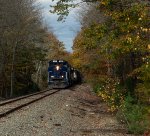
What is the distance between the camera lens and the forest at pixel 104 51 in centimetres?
1894

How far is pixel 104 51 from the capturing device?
24281 millimetres

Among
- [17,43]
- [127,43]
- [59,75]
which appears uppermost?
[17,43]

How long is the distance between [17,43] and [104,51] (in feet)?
95.0

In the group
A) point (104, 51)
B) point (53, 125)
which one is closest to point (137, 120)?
point (53, 125)

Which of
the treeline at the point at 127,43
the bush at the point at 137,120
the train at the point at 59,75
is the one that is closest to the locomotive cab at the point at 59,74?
the train at the point at 59,75

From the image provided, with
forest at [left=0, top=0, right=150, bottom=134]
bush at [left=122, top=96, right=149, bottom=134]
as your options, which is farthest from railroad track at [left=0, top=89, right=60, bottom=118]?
bush at [left=122, top=96, right=149, bottom=134]

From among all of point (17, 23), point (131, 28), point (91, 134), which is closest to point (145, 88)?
point (91, 134)

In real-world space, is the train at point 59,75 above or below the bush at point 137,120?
above

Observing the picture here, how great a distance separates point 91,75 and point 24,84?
15.5 meters

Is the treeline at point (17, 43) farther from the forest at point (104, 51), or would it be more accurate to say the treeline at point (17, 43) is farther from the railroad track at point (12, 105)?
the railroad track at point (12, 105)

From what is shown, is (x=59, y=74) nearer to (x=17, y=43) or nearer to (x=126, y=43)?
(x=17, y=43)

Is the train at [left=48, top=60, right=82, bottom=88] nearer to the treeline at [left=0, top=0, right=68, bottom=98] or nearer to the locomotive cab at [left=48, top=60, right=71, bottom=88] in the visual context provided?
the locomotive cab at [left=48, top=60, right=71, bottom=88]

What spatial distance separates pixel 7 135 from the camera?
14.3m

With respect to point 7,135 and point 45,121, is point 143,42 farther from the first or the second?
point 7,135
